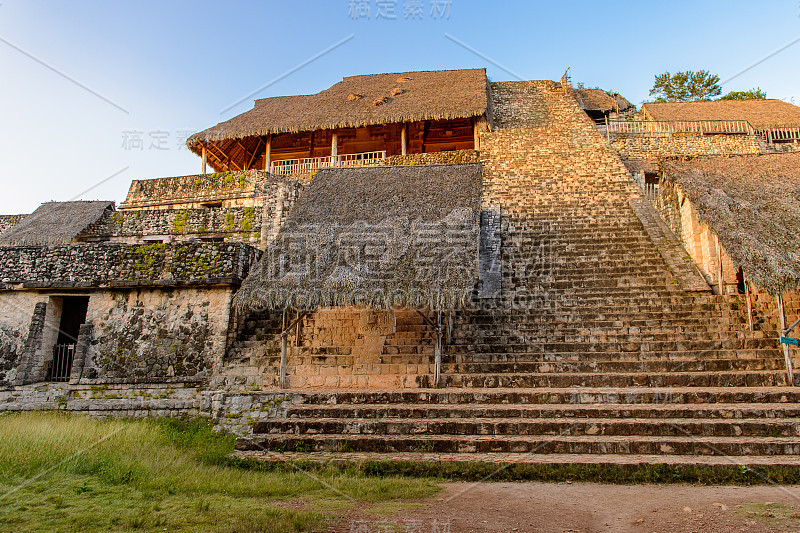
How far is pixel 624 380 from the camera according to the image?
7332 mm

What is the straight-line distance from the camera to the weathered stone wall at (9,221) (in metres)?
17.2

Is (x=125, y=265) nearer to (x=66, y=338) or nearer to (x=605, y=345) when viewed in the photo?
(x=66, y=338)

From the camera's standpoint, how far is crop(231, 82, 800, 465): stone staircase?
5781 mm

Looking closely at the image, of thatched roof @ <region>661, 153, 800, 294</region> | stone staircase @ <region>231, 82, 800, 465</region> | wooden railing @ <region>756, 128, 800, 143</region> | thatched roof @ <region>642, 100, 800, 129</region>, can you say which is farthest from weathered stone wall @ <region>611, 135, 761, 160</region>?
thatched roof @ <region>661, 153, 800, 294</region>

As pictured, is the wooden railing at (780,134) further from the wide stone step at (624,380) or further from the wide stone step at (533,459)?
the wide stone step at (533,459)

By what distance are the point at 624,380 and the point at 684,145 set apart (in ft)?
39.3

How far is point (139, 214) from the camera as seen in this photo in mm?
14438

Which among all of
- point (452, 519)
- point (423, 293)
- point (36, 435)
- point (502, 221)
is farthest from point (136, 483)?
point (502, 221)

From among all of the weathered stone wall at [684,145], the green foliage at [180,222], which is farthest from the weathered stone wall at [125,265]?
the weathered stone wall at [684,145]

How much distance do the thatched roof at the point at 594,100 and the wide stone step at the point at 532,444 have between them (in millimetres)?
17457

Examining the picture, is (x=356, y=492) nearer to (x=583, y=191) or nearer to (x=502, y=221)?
(x=502, y=221)

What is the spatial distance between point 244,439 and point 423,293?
9.64 ft

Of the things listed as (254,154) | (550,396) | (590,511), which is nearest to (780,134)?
(550,396)

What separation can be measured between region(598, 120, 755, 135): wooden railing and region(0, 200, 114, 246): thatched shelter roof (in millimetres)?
15652
